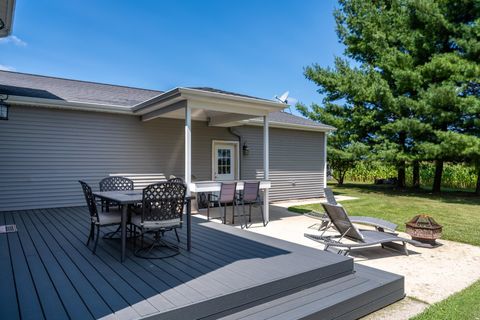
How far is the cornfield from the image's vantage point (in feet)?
55.6

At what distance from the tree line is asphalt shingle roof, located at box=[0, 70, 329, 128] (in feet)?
20.5

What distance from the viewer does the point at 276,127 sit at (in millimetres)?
11273

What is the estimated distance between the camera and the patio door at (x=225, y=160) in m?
10.1

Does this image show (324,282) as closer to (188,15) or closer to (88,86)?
(88,86)

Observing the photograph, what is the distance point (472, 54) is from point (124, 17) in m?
14.2

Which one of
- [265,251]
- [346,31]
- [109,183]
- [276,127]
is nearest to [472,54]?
[346,31]

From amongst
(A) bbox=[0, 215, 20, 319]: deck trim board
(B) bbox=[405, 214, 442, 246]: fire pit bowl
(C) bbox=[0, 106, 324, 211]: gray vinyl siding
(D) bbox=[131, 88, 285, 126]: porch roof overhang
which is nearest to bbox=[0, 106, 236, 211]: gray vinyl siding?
(C) bbox=[0, 106, 324, 211]: gray vinyl siding

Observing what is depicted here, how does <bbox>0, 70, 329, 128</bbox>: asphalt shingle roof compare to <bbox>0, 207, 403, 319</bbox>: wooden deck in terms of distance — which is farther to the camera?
<bbox>0, 70, 329, 128</bbox>: asphalt shingle roof

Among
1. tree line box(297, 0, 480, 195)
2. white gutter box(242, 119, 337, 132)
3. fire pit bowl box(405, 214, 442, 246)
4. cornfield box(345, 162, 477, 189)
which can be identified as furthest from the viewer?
cornfield box(345, 162, 477, 189)

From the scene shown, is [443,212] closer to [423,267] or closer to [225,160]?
[423,267]

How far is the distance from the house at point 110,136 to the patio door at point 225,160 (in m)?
0.03

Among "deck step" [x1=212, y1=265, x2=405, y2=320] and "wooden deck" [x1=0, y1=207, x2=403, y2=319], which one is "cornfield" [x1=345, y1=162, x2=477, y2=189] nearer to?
"deck step" [x1=212, y1=265, x2=405, y2=320]

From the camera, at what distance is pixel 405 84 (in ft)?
45.6

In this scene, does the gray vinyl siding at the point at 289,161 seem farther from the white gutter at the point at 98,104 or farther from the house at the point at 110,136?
the white gutter at the point at 98,104
